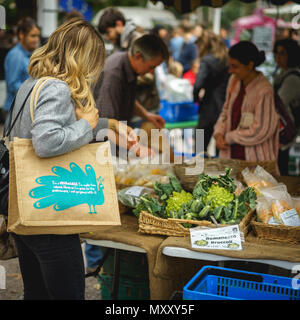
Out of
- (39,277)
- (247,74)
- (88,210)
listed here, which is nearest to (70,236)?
(88,210)

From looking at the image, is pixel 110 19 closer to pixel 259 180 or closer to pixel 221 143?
pixel 221 143

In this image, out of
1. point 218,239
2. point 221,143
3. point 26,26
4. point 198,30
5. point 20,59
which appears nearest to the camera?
point 218,239

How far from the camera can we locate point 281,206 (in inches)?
92.7

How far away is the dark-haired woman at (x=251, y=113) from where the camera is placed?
3.71 meters

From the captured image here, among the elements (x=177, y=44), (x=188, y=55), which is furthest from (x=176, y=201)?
(x=177, y=44)

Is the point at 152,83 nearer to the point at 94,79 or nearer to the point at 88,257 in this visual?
the point at 88,257

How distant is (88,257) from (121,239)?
147 centimetres

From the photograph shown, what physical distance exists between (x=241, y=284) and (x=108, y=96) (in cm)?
187

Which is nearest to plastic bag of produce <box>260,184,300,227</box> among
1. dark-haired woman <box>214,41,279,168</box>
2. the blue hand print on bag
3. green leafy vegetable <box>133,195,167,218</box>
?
green leafy vegetable <box>133,195,167,218</box>

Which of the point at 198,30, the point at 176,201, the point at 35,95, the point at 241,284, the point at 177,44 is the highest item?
the point at 198,30

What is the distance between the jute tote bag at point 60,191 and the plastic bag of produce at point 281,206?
880mm

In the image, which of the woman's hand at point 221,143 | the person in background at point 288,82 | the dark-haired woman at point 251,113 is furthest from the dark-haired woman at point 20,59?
the person in background at point 288,82

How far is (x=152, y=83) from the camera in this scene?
15.9ft
